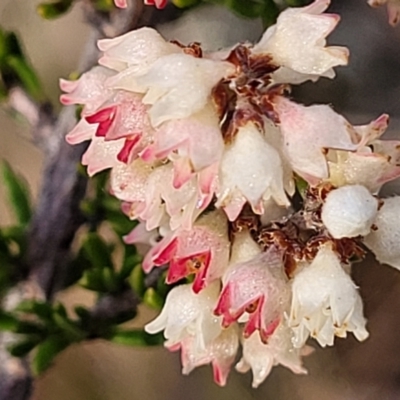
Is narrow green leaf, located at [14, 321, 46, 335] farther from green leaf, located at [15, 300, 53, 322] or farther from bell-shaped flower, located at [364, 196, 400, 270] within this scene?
bell-shaped flower, located at [364, 196, 400, 270]

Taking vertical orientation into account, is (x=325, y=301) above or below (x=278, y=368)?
above

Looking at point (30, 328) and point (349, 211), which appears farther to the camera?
point (30, 328)

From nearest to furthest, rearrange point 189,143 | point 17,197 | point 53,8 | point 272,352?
point 189,143 → point 272,352 → point 53,8 → point 17,197

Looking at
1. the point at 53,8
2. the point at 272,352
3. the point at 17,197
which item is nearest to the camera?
the point at 272,352

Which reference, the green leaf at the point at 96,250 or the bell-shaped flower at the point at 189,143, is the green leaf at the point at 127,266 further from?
the bell-shaped flower at the point at 189,143

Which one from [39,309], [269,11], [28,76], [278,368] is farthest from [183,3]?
[278,368]

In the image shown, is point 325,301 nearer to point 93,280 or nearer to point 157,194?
point 157,194

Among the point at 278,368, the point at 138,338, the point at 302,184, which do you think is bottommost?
the point at 278,368
